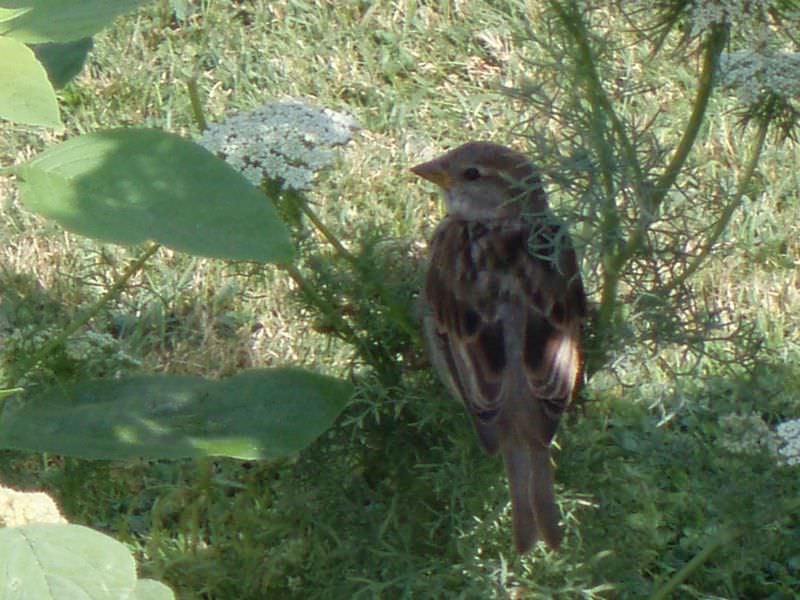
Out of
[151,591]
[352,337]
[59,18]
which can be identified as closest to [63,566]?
[151,591]

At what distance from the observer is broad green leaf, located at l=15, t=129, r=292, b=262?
8.37 feet

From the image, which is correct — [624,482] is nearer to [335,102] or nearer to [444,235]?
[444,235]

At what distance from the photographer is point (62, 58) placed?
3.61 m

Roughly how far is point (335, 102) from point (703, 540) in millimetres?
2902

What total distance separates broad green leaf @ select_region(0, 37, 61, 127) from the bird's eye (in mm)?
2341

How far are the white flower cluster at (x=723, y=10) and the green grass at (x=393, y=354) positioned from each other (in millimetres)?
397

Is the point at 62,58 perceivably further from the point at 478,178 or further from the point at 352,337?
the point at 478,178

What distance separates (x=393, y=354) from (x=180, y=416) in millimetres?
720

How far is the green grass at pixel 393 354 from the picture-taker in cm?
382

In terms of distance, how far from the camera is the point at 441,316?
13.1 ft

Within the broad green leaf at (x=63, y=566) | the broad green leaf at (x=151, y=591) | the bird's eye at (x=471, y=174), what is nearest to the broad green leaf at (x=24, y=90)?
the broad green leaf at (x=63, y=566)

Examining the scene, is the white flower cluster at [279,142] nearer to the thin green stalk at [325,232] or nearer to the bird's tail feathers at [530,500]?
the thin green stalk at [325,232]

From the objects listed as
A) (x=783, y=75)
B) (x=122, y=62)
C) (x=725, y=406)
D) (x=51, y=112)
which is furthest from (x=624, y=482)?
(x=122, y=62)

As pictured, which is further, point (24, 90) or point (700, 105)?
point (700, 105)
